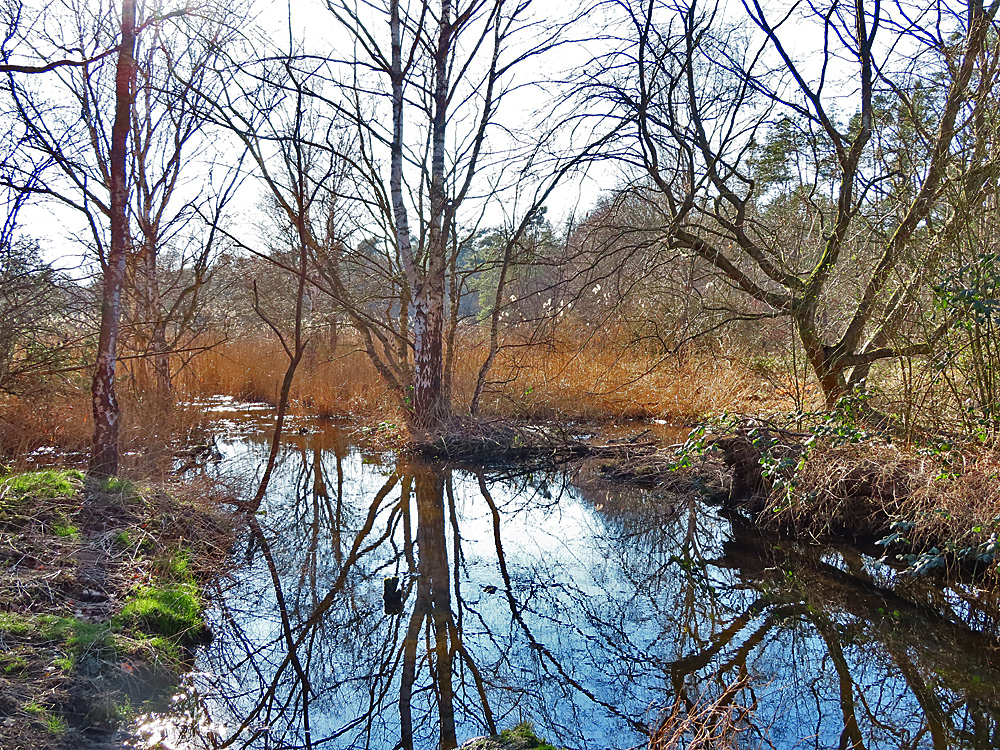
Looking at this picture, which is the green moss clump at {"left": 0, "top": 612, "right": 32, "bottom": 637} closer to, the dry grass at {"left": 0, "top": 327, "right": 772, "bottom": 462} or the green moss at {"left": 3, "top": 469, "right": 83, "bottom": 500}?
the green moss at {"left": 3, "top": 469, "right": 83, "bottom": 500}

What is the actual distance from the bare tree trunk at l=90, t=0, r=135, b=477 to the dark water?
156 cm

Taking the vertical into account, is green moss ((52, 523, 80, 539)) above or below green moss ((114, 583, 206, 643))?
above

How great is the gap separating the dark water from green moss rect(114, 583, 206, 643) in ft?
0.57

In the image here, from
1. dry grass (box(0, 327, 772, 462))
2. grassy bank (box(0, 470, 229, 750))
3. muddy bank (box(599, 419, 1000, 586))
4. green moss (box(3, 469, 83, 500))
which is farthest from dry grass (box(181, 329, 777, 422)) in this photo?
green moss (box(3, 469, 83, 500))

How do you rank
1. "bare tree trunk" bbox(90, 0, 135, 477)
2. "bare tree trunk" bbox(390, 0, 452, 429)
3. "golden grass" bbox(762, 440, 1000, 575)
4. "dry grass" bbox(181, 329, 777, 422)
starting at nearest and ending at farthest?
A: "golden grass" bbox(762, 440, 1000, 575) < "bare tree trunk" bbox(90, 0, 135, 477) < "bare tree trunk" bbox(390, 0, 452, 429) < "dry grass" bbox(181, 329, 777, 422)

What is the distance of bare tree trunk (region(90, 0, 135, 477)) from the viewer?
20.9ft

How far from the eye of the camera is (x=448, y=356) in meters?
11.1

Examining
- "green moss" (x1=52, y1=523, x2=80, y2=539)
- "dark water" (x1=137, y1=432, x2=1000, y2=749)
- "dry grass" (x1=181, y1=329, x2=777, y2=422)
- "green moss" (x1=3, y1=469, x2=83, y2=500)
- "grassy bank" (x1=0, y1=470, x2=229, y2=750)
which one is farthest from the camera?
"dry grass" (x1=181, y1=329, x2=777, y2=422)

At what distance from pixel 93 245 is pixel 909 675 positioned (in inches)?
A: 355

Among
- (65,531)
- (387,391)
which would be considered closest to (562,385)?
(387,391)

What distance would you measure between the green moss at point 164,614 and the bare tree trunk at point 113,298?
2093 mm

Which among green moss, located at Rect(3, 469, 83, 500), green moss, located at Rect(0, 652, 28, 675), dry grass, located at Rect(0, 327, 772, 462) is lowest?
green moss, located at Rect(0, 652, 28, 675)

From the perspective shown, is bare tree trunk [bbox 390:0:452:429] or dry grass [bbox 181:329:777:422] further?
dry grass [bbox 181:329:777:422]

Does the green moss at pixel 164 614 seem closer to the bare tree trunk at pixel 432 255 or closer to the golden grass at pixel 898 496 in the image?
the golden grass at pixel 898 496
